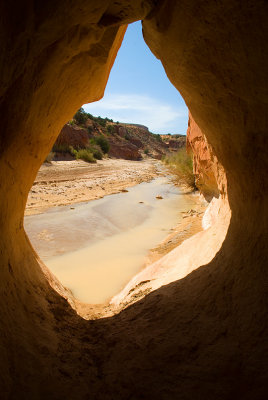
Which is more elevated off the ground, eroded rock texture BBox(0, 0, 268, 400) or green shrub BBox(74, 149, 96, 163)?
green shrub BBox(74, 149, 96, 163)

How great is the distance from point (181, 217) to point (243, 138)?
20.2 feet

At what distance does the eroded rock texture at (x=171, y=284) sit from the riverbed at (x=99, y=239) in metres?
1.47

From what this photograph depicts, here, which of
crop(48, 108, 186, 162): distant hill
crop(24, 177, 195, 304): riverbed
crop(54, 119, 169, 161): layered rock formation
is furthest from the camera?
crop(54, 119, 169, 161): layered rock formation

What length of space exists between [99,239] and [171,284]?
11.5 ft

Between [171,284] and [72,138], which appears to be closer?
[171,284]

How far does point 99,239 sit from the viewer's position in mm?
6352

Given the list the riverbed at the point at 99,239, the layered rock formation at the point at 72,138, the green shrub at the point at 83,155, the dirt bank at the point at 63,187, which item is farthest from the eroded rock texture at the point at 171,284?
the layered rock formation at the point at 72,138

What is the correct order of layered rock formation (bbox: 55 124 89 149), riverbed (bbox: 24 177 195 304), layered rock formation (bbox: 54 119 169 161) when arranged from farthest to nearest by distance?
layered rock formation (bbox: 54 119 169 161)
layered rock formation (bbox: 55 124 89 149)
riverbed (bbox: 24 177 195 304)

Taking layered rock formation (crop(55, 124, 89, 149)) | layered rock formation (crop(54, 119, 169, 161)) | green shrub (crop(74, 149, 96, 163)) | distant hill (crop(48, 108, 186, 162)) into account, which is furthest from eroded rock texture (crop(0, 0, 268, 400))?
layered rock formation (crop(55, 124, 89, 149))

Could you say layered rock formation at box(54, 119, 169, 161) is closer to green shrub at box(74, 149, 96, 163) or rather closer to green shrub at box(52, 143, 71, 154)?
green shrub at box(52, 143, 71, 154)

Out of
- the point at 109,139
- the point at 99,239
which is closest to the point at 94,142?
the point at 109,139

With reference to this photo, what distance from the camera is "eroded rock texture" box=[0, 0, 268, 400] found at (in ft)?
4.77

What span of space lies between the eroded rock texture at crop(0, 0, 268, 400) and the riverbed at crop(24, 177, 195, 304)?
147cm

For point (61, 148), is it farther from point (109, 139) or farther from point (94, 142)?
point (109, 139)
